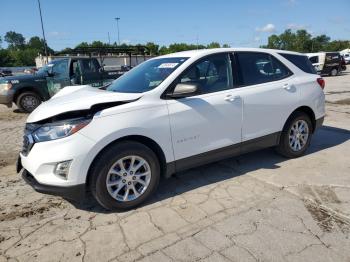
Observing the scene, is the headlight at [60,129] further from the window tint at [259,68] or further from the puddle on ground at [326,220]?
the puddle on ground at [326,220]

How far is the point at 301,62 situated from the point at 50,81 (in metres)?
8.29

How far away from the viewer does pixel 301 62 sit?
5250mm

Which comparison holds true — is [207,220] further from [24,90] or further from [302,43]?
[302,43]

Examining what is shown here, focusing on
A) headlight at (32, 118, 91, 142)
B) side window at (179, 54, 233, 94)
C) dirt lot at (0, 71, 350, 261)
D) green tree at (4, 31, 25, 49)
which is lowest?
dirt lot at (0, 71, 350, 261)

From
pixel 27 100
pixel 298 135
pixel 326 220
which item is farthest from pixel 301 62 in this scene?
pixel 27 100

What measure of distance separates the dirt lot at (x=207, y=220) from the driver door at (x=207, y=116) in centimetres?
48

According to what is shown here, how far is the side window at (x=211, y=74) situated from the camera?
405cm

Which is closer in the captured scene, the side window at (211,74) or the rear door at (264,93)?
the side window at (211,74)

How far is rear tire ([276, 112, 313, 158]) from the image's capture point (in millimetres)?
4969

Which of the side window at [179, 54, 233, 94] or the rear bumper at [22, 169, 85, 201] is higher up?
the side window at [179, 54, 233, 94]

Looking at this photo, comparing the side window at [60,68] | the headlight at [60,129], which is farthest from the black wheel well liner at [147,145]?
the side window at [60,68]

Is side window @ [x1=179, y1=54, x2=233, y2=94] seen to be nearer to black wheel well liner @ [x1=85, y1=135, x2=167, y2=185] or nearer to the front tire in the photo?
black wheel well liner @ [x1=85, y1=135, x2=167, y2=185]

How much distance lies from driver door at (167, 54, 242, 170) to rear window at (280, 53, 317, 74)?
132cm

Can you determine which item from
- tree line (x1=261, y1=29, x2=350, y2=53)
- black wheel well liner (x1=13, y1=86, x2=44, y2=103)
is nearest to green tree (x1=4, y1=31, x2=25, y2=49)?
tree line (x1=261, y1=29, x2=350, y2=53)
